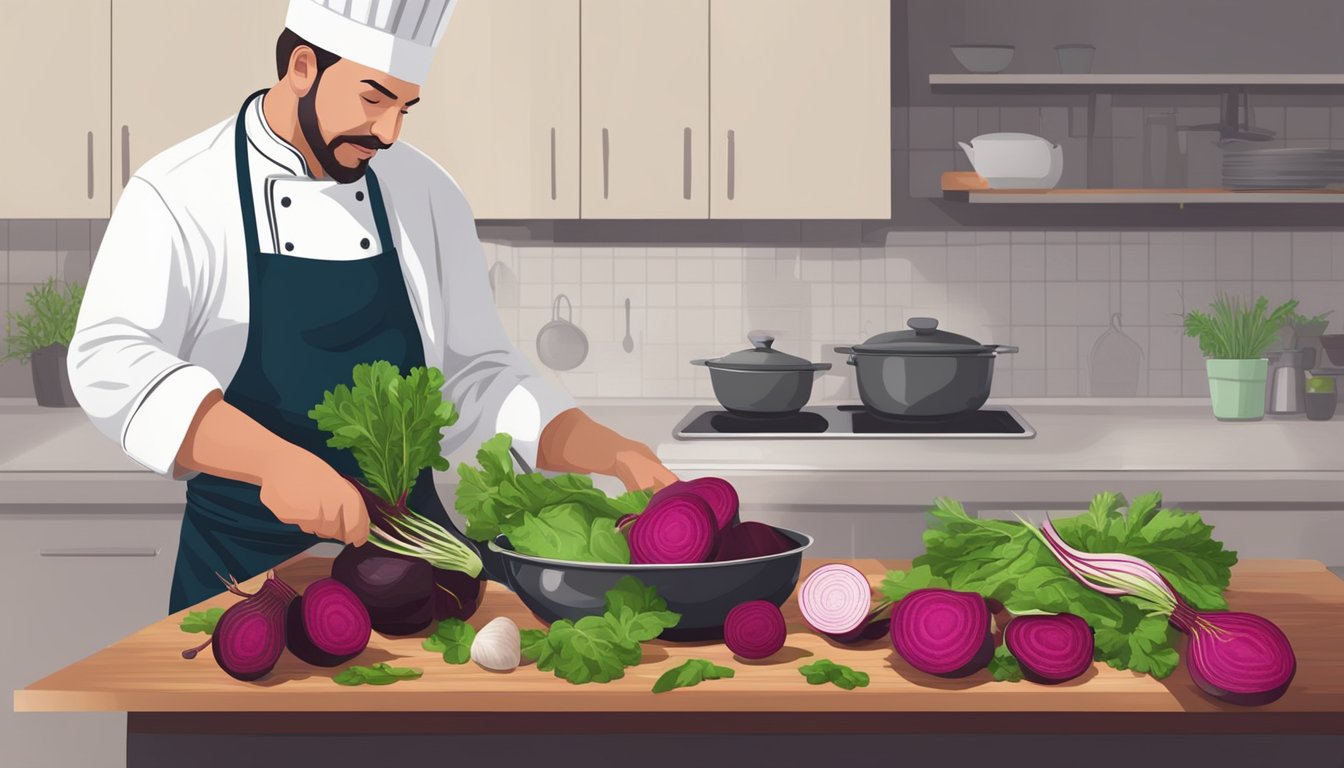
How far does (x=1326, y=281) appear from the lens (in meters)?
3.20

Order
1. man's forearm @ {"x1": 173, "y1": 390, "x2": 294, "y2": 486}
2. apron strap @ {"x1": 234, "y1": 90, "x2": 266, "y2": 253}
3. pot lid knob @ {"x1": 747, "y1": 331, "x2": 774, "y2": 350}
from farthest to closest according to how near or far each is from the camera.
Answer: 1. pot lid knob @ {"x1": 747, "y1": 331, "x2": 774, "y2": 350}
2. apron strap @ {"x1": 234, "y1": 90, "x2": 266, "y2": 253}
3. man's forearm @ {"x1": 173, "y1": 390, "x2": 294, "y2": 486}

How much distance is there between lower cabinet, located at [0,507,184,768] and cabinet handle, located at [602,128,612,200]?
3.62ft

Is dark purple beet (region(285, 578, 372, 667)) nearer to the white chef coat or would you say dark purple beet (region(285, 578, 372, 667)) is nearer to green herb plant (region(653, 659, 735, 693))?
green herb plant (region(653, 659, 735, 693))

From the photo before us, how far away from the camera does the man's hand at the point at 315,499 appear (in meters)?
1.22

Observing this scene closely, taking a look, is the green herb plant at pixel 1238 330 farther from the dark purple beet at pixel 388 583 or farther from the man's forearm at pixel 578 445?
the dark purple beet at pixel 388 583

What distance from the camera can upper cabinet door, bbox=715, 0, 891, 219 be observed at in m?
2.83

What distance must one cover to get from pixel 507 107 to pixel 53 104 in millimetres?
936

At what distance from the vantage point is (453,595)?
1.28 metres

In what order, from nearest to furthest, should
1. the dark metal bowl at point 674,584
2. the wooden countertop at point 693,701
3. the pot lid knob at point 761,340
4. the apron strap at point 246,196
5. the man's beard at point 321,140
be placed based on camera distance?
the wooden countertop at point 693,701 → the dark metal bowl at point 674,584 → the man's beard at point 321,140 → the apron strap at point 246,196 → the pot lid knob at point 761,340

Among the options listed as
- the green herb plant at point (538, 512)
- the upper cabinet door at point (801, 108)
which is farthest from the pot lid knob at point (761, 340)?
the green herb plant at point (538, 512)

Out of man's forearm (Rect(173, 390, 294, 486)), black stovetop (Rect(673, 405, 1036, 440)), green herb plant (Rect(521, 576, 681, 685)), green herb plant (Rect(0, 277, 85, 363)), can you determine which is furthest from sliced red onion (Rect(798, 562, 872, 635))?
green herb plant (Rect(0, 277, 85, 363))

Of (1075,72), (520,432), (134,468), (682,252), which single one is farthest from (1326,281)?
(134,468)

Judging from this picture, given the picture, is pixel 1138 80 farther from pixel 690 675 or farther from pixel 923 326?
pixel 690 675

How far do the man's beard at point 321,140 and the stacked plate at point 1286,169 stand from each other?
1.90 meters
